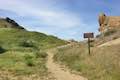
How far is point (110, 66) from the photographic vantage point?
83.0ft

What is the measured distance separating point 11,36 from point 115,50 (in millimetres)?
69274

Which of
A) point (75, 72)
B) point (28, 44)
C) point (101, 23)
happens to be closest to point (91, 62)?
point (75, 72)

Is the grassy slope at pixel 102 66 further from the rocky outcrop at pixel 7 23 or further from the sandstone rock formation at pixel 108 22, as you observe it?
the rocky outcrop at pixel 7 23

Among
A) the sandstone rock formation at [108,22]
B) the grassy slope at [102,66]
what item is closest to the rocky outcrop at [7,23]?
the sandstone rock formation at [108,22]

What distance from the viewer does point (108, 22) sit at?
212 ft

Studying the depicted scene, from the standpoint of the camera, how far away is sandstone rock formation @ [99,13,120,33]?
61.1 m

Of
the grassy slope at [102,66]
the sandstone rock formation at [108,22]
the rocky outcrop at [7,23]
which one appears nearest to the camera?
the grassy slope at [102,66]

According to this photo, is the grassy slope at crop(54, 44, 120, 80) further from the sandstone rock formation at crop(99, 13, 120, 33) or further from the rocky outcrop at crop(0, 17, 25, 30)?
the rocky outcrop at crop(0, 17, 25, 30)

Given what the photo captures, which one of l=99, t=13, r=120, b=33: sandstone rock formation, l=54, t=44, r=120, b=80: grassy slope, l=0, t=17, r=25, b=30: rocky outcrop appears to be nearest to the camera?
l=54, t=44, r=120, b=80: grassy slope

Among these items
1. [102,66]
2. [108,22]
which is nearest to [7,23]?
[108,22]

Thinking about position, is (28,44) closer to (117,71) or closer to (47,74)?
(47,74)

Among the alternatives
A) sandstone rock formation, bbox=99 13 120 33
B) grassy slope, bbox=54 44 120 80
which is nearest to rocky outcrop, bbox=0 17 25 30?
sandstone rock formation, bbox=99 13 120 33

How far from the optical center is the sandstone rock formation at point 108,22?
6112 centimetres

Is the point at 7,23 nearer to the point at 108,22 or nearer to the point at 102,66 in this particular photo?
the point at 108,22
